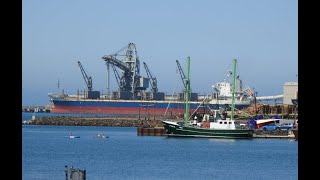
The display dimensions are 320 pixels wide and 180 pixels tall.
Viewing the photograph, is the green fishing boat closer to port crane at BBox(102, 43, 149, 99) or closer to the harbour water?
the harbour water

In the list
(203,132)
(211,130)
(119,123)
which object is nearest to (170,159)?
(211,130)

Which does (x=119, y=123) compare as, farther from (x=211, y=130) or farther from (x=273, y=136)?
(x=211, y=130)

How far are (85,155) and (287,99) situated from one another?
73.8 meters

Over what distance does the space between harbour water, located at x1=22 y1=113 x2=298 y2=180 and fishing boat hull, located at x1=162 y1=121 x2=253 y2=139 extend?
1.62 ft

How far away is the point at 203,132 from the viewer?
63906mm

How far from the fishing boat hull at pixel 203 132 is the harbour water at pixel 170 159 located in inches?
19.4

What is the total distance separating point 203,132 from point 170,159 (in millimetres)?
20337

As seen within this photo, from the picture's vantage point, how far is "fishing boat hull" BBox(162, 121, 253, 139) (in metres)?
62.7

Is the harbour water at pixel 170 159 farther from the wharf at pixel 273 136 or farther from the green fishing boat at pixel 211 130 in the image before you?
the wharf at pixel 273 136

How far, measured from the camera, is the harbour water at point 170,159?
107 ft

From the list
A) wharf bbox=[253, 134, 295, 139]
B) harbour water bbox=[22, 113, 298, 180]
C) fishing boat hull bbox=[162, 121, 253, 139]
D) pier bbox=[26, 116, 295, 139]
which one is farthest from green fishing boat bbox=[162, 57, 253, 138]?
pier bbox=[26, 116, 295, 139]
